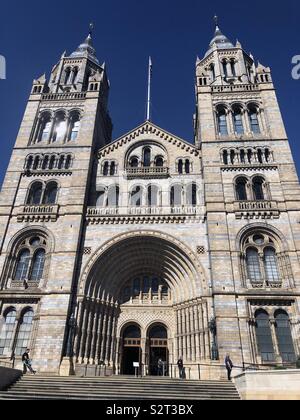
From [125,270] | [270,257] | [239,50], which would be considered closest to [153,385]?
[125,270]

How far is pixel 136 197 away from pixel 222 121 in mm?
10316

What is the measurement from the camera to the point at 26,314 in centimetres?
2123

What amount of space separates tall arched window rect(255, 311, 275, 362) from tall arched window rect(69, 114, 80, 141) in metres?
20.4

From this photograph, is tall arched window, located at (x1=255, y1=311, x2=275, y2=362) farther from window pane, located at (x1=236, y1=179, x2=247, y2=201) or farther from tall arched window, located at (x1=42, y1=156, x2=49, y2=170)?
tall arched window, located at (x1=42, y1=156, x2=49, y2=170)

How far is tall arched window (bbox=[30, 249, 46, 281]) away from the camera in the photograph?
22594 mm

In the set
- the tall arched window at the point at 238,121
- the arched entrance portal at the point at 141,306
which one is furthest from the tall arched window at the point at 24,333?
the tall arched window at the point at 238,121

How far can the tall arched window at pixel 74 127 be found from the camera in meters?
29.4

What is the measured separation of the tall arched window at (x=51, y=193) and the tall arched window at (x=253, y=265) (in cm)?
1505

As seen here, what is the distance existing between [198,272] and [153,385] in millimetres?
8121

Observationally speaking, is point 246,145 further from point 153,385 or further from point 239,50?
A: point 153,385

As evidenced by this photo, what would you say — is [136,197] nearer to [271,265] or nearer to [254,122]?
[271,265]

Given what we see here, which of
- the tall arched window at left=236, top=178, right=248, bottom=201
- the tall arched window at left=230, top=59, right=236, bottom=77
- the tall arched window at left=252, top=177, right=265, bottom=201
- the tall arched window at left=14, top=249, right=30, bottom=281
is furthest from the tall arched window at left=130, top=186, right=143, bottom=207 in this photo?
the tall arched window at left=230, top=59, right=236, bottom=77

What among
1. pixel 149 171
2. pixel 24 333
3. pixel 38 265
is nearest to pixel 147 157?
pixel 149 171

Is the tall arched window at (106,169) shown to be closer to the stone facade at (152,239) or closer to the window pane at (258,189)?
the stone facade at (152,239)
